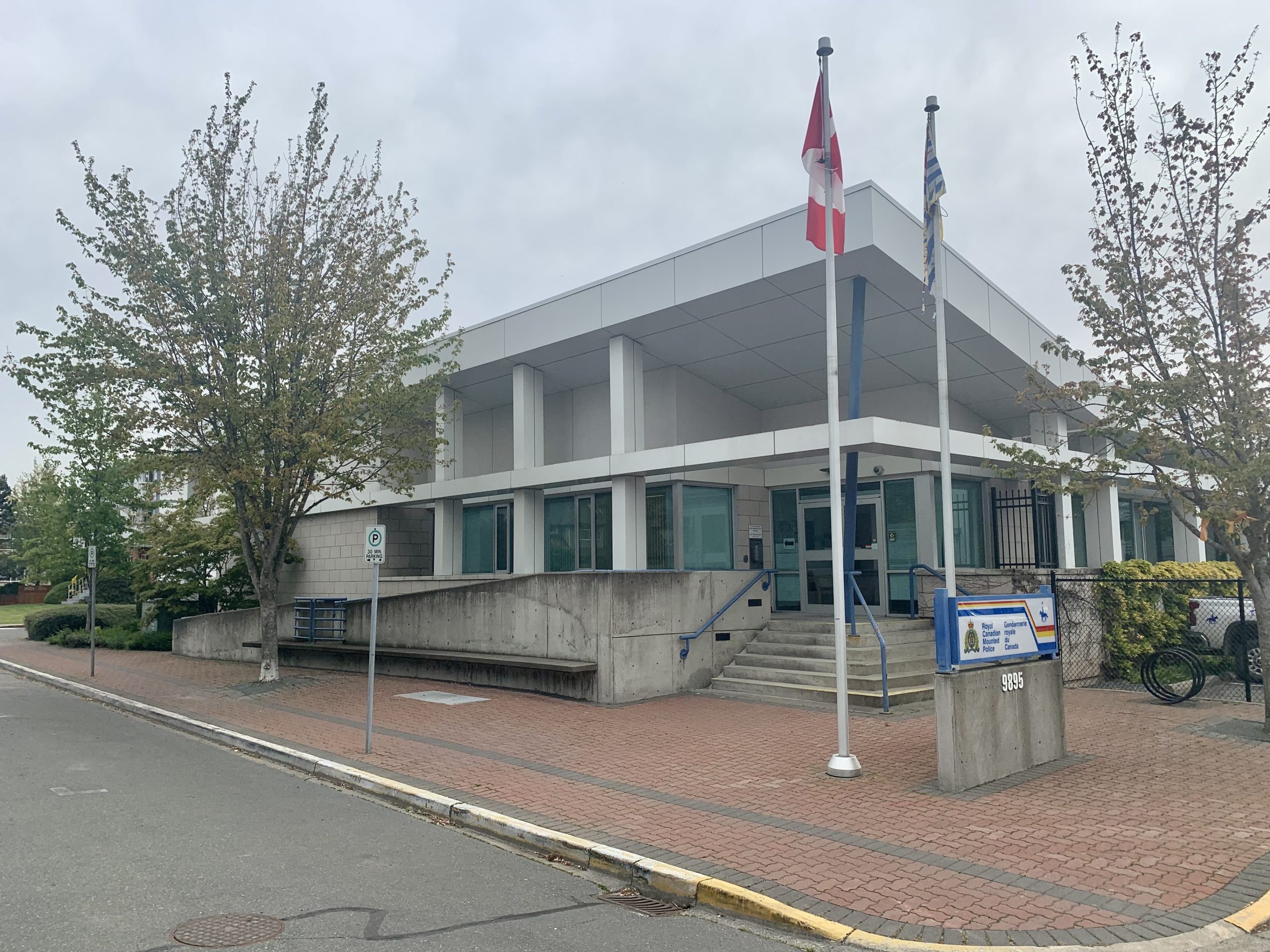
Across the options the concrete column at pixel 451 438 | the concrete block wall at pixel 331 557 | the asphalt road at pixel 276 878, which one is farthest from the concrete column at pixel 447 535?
the asphalt road at pixel 276 878

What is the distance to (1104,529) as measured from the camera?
20391mm

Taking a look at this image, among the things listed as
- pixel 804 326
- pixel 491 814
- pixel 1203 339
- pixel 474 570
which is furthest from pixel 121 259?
pixel 1203 339

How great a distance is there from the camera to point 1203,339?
10406 mm

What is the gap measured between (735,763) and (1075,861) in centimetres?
388

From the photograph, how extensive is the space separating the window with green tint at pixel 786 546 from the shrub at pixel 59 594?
33.9m

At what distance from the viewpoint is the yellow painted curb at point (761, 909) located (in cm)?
522

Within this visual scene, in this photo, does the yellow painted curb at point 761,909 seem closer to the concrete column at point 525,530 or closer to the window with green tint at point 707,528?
the window with green tint at point 707,528

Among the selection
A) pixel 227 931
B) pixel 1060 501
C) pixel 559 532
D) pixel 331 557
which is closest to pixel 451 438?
pixel 559 532

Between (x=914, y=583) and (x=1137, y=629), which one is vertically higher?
(x=914, y=583)

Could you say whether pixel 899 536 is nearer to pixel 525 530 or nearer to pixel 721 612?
pixel 721 612

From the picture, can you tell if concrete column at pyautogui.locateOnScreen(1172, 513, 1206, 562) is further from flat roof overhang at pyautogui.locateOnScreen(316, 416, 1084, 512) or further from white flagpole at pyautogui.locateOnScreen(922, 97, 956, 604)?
white flagpole at pyautogui.locateOnScreen(922, 97, 956, 604)

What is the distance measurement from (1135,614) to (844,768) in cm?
994

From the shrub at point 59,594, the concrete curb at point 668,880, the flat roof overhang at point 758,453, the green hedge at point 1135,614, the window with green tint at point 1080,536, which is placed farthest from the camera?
the shrub at point 59,594

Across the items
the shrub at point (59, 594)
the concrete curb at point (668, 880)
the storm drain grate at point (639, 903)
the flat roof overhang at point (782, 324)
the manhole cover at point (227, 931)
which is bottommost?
the storm drain grate at point (639, 903)
